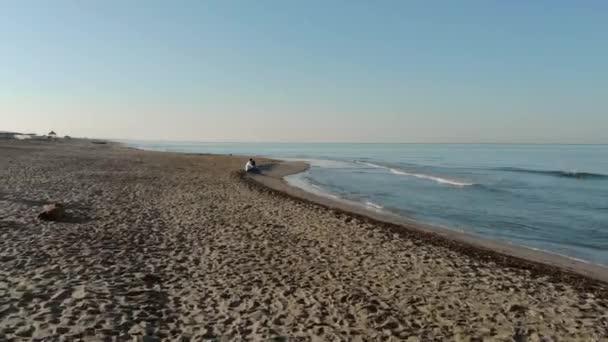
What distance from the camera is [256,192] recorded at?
22.7 meters

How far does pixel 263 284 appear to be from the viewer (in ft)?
27.5

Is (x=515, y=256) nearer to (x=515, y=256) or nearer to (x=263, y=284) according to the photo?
(x=515, y=256)

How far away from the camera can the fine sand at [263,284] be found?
641cm

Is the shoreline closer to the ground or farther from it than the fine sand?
closer to the ground

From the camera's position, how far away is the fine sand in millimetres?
6414

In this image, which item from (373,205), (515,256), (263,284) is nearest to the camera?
(263,284)

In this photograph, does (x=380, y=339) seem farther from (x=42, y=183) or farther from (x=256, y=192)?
(x=42, y=183)

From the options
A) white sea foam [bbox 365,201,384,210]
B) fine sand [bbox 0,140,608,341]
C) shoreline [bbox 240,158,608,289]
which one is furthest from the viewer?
white sea foam [bbox 365,201,384,210]

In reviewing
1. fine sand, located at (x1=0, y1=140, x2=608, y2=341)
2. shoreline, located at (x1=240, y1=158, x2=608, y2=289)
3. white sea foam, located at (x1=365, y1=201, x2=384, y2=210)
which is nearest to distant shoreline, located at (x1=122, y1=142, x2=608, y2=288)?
shoreline, located at (x1=240, y1=158, x2=608, y2=289)

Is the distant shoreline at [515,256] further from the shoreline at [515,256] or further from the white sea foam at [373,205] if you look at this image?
the white sea foam at [373,205]

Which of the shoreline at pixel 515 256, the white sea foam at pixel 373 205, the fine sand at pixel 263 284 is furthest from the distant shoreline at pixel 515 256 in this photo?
the white sea foam at pixel 373 205

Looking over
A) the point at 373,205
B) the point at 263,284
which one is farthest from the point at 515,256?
the point at 373,205

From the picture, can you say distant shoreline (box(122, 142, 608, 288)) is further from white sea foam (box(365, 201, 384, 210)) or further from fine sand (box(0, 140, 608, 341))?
white sea foam (box(365, 201, 384, 210))

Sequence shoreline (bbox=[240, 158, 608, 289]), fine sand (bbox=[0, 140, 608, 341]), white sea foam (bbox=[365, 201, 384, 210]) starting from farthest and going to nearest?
white sea foam (bbox=[365, 201, 384, 210]), shoreline (bbox=[240, 158, 608, 289]), fine sand (bbox=[0, 140, 608, 341])
